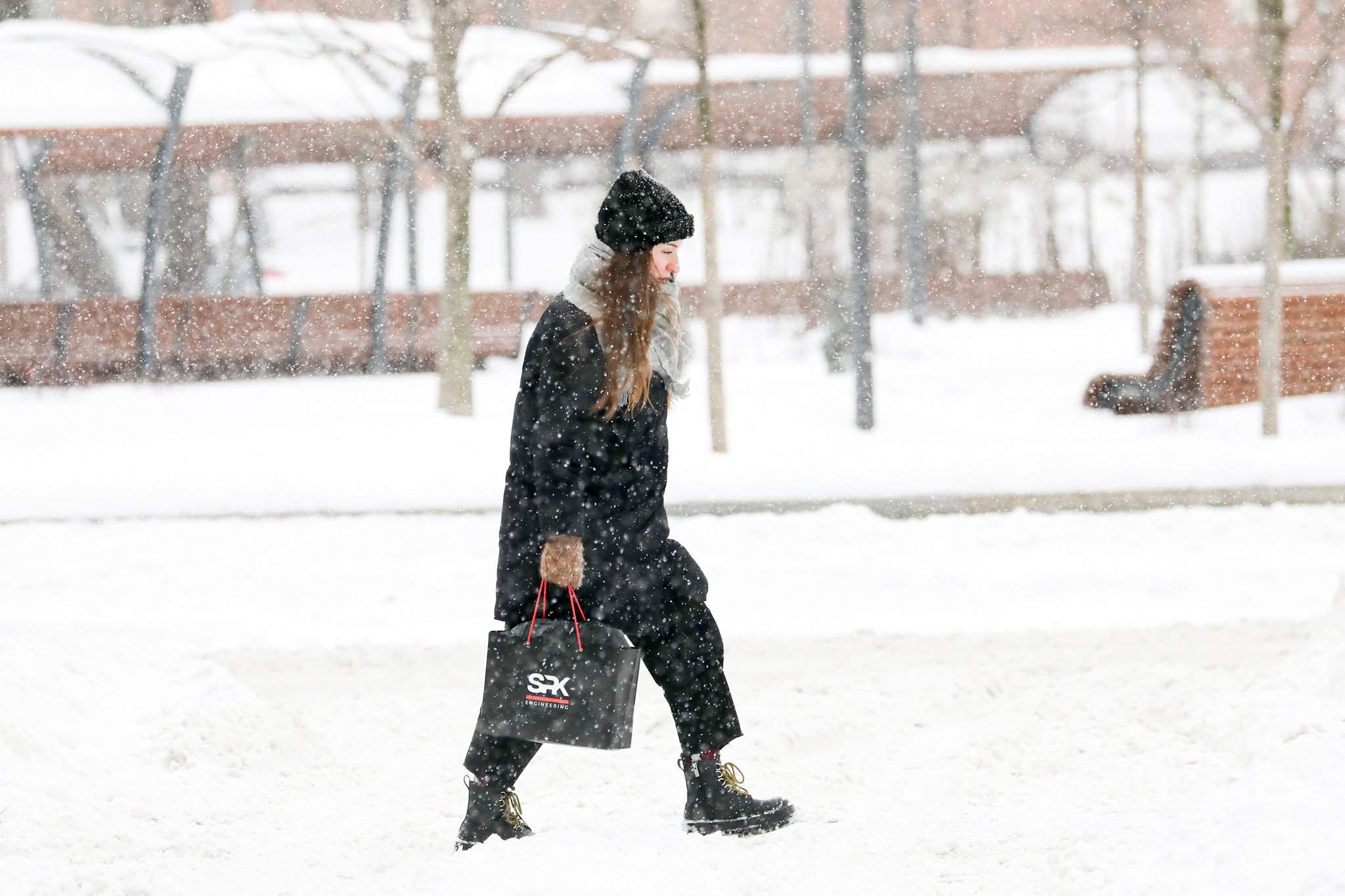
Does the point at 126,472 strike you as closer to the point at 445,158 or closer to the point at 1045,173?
the point at 445,158

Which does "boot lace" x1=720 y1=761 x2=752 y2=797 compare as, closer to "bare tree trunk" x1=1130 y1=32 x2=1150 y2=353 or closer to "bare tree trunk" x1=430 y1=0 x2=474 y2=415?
"bare tree trunk" x1=430 y1=0 x2=474 y2=415

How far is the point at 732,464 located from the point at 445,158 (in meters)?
4.82

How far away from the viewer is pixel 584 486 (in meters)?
3.61

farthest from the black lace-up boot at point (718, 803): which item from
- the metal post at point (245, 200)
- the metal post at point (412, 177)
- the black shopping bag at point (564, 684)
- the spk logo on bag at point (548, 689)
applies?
the metal post at point (245, 200)

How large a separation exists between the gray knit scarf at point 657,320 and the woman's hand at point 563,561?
370mm

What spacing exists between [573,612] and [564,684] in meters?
0.18

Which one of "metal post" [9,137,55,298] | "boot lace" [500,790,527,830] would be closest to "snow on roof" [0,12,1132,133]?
"metal post" [9,137,55,298]

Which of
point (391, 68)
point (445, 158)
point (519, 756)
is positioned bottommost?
point (519, 756)

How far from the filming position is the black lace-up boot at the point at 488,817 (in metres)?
3.73

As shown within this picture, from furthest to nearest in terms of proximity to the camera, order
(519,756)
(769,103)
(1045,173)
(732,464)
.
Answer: (1045,173)
(769,103)
(732,464)
(519,756)

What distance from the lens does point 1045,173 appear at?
84.7 ft

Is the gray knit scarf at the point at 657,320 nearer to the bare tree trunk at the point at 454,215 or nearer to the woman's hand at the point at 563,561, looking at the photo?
the woman's hand at the point at 563,561

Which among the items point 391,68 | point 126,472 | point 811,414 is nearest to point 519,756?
point 126,472

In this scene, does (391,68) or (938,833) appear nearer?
(938,833)
